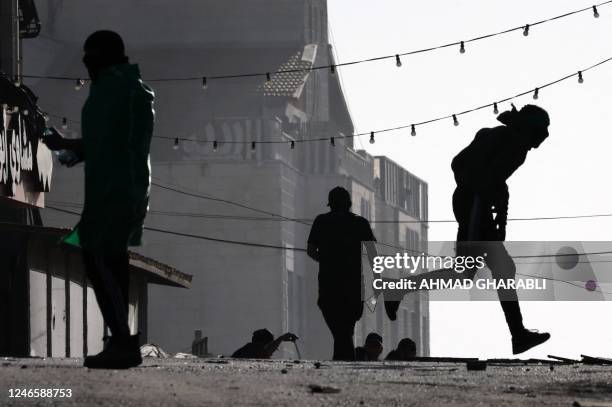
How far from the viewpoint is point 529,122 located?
1316cm

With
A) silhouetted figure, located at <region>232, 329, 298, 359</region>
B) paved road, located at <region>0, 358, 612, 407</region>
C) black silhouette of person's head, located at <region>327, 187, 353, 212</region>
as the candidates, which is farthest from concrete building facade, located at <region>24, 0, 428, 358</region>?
paved road, located at <region>0, 358, 612, 407</region>

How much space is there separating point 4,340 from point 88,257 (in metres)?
25.5

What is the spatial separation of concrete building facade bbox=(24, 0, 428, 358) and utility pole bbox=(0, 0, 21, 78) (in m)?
65.4

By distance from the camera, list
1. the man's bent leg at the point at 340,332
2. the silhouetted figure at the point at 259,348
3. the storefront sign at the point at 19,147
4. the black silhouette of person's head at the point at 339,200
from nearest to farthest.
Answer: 1. the black silhouette of person's head at the point at 339,200
2. the man's bent leg at the point at 340,332
3. the silhouetted figure at the point at 259,348
4. the storefront sign at the point at 19,147

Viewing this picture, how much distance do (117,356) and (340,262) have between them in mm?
6547

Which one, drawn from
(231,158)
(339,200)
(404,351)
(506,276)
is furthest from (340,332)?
(231,158)

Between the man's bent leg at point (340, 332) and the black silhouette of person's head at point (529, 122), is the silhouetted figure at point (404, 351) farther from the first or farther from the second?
the black silhouette of person's head at point (529, 122)

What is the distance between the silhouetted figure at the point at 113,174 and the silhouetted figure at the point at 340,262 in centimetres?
607

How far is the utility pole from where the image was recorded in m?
38.8

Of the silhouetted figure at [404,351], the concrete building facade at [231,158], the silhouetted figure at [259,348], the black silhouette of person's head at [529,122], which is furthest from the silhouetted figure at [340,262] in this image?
the concrete building facade at [231,158]

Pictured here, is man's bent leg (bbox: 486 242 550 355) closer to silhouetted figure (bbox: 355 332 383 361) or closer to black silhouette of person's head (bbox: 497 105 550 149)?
black silhouette of person's head (bbox: 497 105 550 149)

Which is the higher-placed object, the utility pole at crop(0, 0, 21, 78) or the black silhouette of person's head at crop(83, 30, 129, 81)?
the utility pole at crop(0, 0, 21, 78)

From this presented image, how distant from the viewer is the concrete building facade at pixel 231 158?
11044 centimetres

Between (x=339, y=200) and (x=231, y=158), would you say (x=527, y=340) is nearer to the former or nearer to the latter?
(x=339, y=200)
